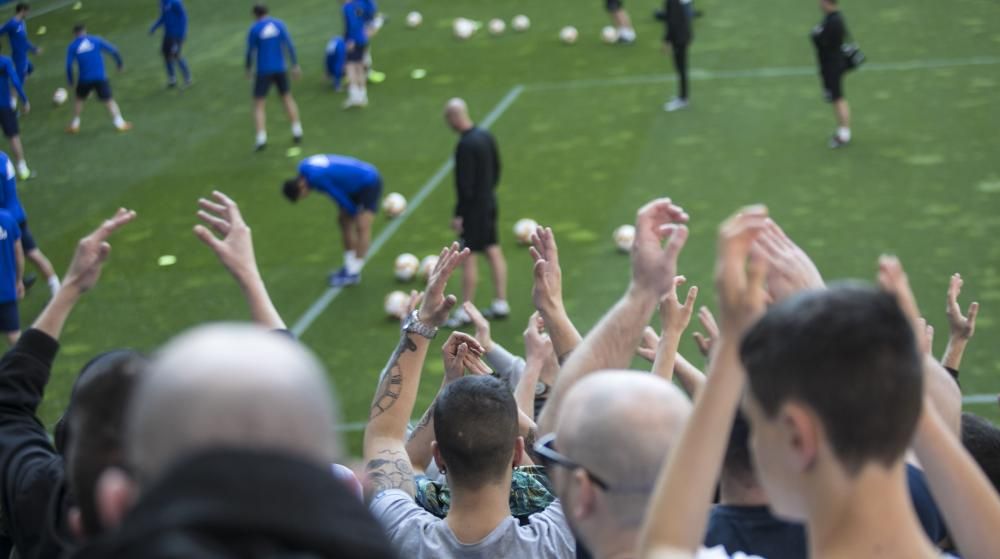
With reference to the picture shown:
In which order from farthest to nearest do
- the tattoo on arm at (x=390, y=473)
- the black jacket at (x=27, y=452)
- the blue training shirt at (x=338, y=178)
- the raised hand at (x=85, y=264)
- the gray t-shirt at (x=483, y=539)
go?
the blue training shirt at (x=338, y=178) < the tattoo on arm at (x=390, y=473) < the raised hand at (x=85, y=264) < the gray t-shirt at (x=483, y=539) < the black jacket at (x=27, y=452)

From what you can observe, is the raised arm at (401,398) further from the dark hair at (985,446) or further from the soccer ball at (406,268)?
the soccer ball at (406,268)

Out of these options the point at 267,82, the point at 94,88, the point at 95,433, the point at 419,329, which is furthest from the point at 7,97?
the point at 95,433

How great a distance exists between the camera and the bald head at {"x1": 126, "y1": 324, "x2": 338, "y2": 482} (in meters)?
1.62

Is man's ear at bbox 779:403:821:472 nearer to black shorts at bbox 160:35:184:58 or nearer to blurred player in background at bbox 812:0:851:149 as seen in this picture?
blurred player in background at bbox 812:0:851:149

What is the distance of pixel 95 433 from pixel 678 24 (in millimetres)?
13988

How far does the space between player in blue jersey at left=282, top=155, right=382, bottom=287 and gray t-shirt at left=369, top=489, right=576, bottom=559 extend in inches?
331

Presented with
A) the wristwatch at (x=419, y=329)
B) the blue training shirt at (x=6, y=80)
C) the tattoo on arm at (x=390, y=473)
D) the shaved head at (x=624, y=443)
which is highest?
the shaved head at (x=624, y=443)

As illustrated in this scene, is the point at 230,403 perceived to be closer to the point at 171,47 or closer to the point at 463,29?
the point at 171,47

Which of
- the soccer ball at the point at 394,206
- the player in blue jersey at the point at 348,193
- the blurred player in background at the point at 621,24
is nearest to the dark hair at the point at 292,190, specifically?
the player in blue jersey at the point at 348,193

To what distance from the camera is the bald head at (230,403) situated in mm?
1621

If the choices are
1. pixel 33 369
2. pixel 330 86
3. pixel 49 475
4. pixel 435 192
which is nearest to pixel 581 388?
pixel 49 475

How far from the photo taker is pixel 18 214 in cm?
1194

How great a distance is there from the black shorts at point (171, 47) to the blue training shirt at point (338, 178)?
834cm

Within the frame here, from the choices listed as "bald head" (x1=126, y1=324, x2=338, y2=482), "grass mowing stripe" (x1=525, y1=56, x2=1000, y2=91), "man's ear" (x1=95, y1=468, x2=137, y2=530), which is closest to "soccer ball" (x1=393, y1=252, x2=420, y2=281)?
"grass mowing stripe" (x1=525, y1=56, x2=1000, y2=91)
